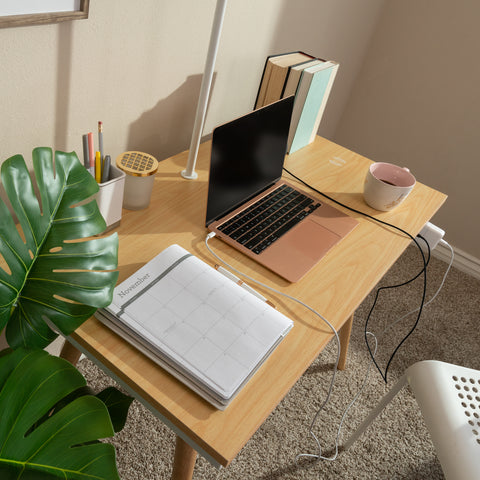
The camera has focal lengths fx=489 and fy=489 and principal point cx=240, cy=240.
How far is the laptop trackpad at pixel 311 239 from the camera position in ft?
3.42

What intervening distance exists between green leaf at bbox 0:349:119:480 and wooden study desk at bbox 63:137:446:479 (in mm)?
90

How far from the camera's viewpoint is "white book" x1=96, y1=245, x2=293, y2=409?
2.40 feet

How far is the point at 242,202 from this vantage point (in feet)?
3.62

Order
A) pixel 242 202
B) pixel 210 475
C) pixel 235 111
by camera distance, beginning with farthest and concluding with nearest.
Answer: pixel 235 111 < pixel 210 475 < pixel 242 202

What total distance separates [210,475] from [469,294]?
136 cm

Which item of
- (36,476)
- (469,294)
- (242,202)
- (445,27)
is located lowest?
(469,294)

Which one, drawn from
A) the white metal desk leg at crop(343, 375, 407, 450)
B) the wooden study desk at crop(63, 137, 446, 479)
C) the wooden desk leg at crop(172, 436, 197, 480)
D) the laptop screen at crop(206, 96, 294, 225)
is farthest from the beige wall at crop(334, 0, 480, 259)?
the wooden desk leg at crop(172, 436, 197, 480)

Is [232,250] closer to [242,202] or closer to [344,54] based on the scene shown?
[242,202]

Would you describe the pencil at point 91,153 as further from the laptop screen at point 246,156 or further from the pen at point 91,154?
the laptop screen at point 246,156

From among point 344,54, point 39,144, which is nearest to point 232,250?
point 39,144

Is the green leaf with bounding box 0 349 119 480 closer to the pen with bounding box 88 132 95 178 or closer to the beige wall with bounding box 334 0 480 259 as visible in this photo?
the pen with bounding box 88 132 95 178

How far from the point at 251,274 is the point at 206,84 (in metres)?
0.40

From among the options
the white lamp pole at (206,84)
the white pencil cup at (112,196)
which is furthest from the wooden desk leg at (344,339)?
the white pencil cup at (112,196)

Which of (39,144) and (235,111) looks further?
(235,111)
